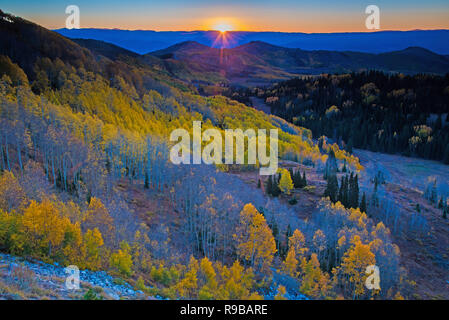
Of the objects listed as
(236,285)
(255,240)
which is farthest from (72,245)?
(255,240)

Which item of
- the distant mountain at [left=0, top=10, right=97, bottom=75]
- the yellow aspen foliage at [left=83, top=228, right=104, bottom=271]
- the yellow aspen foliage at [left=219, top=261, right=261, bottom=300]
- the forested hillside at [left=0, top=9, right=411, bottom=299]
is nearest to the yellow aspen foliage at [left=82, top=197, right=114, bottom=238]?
the forested hillside at [left=0, top=9, right=411, bottom=299]

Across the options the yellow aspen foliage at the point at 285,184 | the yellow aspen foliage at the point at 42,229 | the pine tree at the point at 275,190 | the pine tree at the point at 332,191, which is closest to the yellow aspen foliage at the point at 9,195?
the yellow aspen foliage at the point at 42,229

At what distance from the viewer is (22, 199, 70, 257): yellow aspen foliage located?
30.6 meters

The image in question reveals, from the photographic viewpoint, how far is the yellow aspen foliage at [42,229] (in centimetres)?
3058

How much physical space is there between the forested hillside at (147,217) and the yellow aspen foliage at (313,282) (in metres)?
0.17

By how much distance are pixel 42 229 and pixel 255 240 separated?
2709 centimetres

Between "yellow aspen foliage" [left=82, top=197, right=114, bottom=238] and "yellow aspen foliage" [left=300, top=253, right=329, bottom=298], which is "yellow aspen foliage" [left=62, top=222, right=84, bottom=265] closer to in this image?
"yellow aspen foliage" [left=82, top=197, right=114, bottom=238]

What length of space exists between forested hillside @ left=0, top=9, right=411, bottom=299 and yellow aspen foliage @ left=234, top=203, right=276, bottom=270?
15cm

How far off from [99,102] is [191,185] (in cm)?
5056

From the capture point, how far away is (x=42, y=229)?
102 feet

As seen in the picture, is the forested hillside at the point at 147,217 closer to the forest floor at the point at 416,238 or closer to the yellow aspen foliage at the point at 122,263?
the yellow aspen foliage at the point at 122,263

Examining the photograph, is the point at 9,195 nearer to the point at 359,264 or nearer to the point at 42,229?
the point at 42,229
